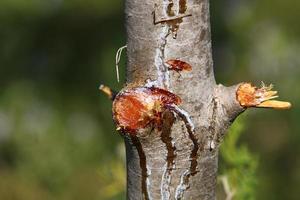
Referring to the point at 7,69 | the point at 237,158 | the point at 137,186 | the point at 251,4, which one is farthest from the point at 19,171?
the point at 137,186

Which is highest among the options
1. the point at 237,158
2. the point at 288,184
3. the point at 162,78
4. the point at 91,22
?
the point at 91,22

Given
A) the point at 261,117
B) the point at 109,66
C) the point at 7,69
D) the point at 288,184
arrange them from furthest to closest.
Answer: the point at 7,69, the point at 109,66, the point at 261,117, the point at 288,184

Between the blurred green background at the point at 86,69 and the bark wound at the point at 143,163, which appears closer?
the bark wound at the point at 143,163

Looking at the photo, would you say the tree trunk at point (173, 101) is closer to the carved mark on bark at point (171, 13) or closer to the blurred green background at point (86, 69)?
the carved mark on bark at point (171, 13)

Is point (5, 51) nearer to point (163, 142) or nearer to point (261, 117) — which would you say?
point (261, 117)

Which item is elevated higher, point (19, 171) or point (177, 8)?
point (177, 8)

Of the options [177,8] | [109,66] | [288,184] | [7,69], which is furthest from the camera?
[7,69]

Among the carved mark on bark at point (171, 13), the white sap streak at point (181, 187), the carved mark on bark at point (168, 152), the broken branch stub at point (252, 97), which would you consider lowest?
the white sap streak at point (181, 187)

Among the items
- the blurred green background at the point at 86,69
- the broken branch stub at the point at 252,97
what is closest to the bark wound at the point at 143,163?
the broken branch stub at the point at 252,97
